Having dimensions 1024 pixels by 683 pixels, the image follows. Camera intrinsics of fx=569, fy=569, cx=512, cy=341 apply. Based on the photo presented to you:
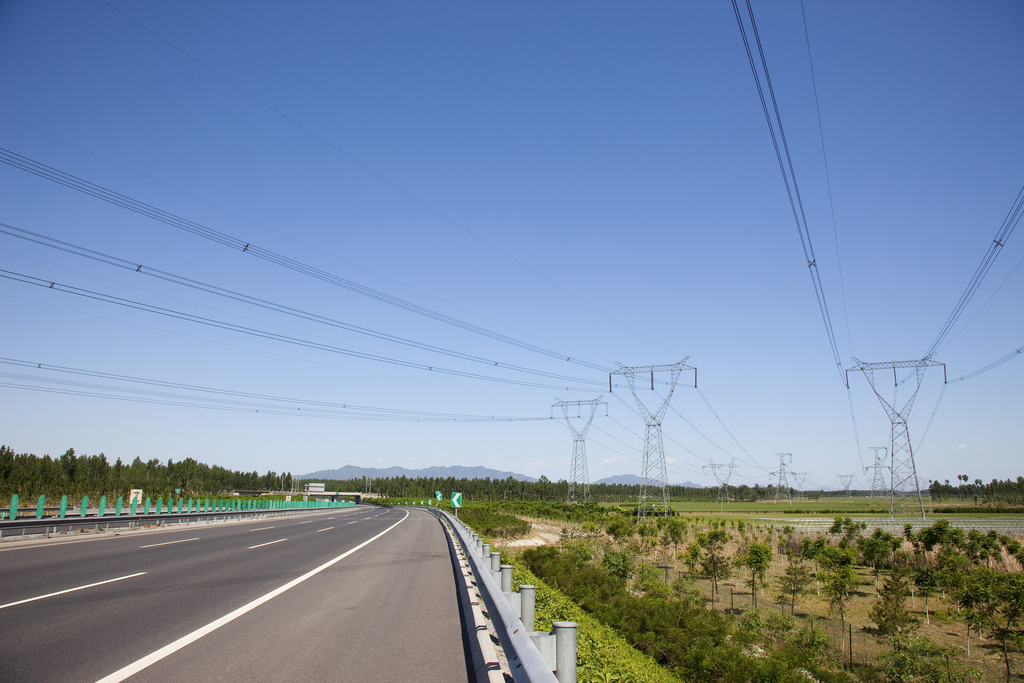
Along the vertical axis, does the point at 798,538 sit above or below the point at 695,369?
below

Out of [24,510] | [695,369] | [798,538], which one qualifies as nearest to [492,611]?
[24,510]

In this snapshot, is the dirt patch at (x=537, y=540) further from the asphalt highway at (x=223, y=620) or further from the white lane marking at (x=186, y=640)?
the white lane marking at (x=186, y=640)

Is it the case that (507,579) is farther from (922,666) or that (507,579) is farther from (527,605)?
(922,666)

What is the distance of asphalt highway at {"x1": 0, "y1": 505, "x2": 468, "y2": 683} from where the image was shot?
21.7 ft

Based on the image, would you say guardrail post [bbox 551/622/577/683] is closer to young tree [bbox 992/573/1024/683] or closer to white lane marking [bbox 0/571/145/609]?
white lane marking [bbox 0/571/145/609]

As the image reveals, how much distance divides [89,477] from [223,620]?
147551 mm

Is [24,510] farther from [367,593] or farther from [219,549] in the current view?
[367,593]

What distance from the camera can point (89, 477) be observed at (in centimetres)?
12469

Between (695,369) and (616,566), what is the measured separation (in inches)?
1387

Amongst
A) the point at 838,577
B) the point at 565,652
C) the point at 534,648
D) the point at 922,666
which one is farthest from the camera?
the point at 838,577

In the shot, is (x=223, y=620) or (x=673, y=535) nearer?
(x=223, y=620)

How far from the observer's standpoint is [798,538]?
186 feet

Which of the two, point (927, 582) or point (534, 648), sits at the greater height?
point (534, 648)

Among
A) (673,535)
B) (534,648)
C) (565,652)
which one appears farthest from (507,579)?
(673,535)
